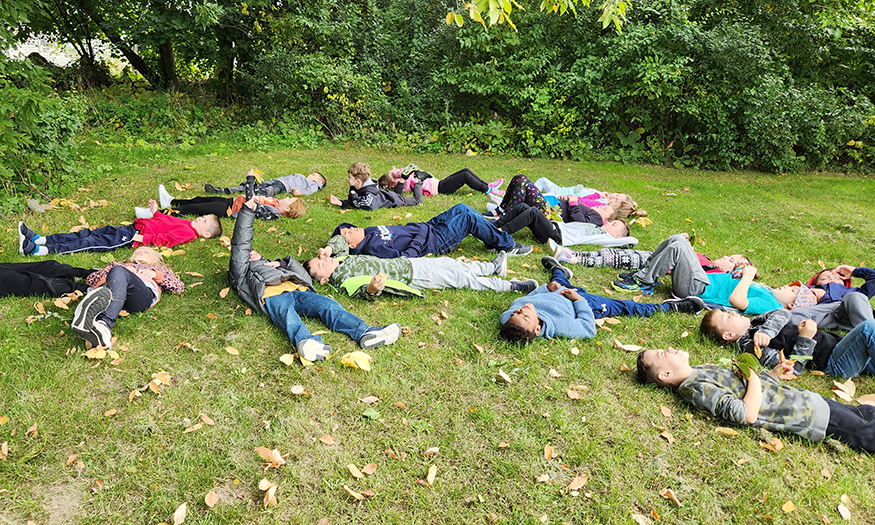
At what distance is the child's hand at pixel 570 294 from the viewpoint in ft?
16.5

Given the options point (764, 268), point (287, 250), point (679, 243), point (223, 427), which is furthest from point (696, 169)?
point (223, 427)

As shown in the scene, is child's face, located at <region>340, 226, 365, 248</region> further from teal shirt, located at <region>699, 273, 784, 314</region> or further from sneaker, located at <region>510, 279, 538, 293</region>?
teal shirt, located at <region>699, 273, 784, 314</region>

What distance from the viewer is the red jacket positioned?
6461 millimetres

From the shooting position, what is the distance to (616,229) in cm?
739

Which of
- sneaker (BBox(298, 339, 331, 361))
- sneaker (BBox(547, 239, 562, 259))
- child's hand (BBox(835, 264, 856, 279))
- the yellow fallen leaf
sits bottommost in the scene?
the yellow fallen leaf

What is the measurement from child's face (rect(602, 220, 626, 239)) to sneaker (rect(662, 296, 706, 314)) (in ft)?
7.26

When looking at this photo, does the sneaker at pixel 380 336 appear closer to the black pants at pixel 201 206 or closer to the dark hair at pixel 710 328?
the dark hair at pixel 710 328

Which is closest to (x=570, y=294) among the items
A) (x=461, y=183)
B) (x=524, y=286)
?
(x=524, y=286)

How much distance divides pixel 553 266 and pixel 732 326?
2075mm

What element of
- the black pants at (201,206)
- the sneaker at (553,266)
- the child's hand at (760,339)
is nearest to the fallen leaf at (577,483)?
the child's hand at (760,339)

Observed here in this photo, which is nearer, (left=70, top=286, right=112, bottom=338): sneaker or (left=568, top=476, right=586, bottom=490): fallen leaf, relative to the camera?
(left=568, top=476, right=586, bottom=490): fallen leaf

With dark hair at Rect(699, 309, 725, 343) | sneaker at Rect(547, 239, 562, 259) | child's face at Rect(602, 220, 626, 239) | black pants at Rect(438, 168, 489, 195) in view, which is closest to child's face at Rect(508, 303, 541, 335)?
dark hair at Rect(699, 309, 725, 343)

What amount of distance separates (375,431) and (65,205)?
6.81 meters

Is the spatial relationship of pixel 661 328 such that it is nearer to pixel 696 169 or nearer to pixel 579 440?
pixel 579 440
